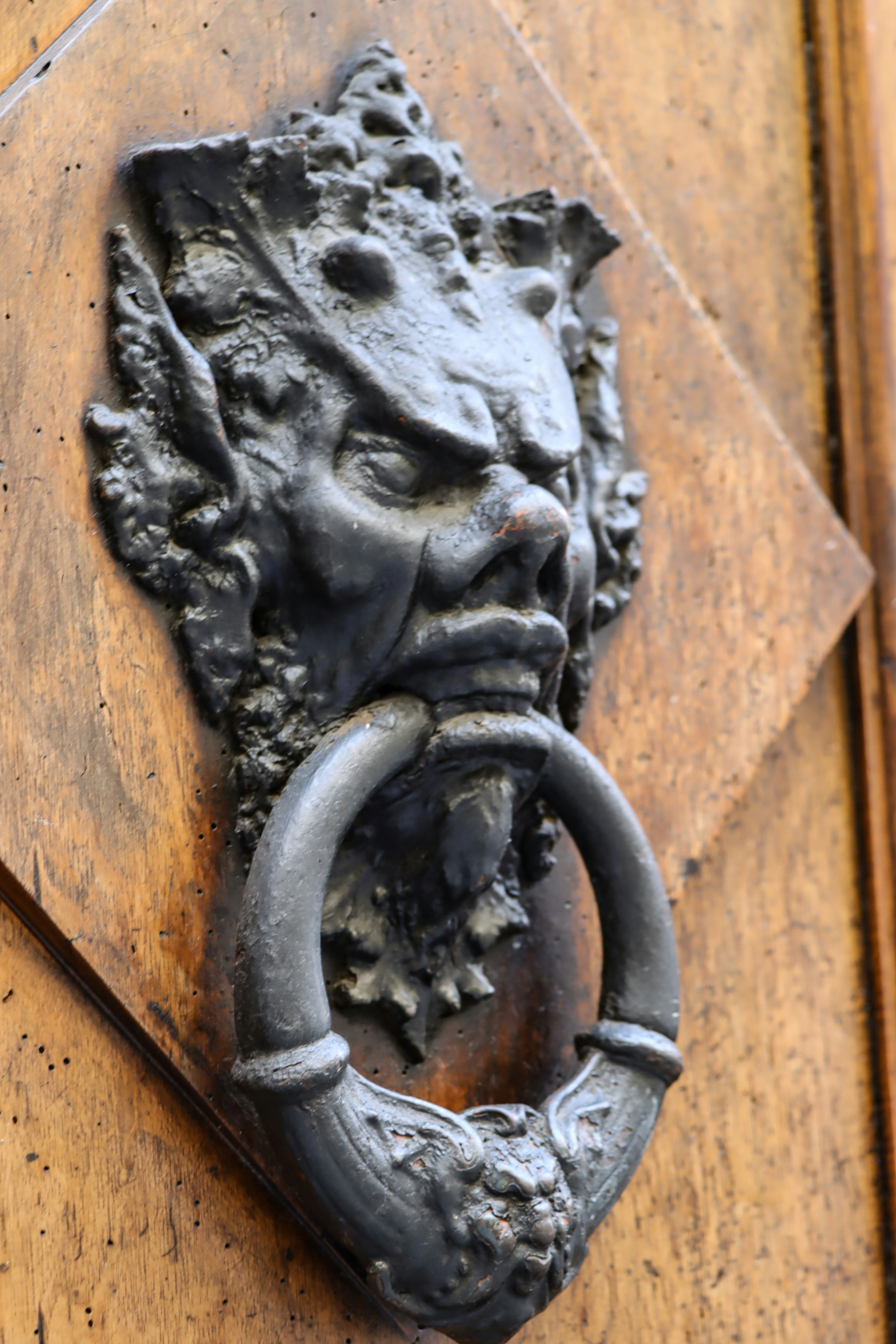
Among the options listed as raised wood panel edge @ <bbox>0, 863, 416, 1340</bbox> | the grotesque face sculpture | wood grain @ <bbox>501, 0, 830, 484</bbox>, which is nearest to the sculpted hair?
the grotesque face sculpture

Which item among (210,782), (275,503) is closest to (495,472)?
(275,503)

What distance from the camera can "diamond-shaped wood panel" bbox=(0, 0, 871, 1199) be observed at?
0.58 m

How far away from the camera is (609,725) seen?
2.66 feet

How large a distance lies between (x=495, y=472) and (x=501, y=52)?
1.15 ft

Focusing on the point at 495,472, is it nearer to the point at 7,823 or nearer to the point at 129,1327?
the point at 7,823

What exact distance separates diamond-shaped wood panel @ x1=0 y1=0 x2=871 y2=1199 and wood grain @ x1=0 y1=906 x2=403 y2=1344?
0.02 m

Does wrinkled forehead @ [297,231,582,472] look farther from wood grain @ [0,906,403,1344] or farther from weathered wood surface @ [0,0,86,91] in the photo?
wood grain @ [0,906,403,1344]

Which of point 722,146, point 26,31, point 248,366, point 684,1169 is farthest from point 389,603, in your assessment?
point 722,146

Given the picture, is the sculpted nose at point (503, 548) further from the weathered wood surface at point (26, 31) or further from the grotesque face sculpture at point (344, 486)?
the weathered wood surface at point (26, 31)

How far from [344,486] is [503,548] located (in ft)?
0.27

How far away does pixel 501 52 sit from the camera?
0.80 meters

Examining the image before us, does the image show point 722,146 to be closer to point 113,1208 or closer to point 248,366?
point 248,366

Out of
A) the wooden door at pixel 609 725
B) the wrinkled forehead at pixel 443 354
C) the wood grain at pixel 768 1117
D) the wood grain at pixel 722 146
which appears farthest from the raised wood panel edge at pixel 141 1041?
the wood grain at pixel 722 146

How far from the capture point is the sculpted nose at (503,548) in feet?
1.97
